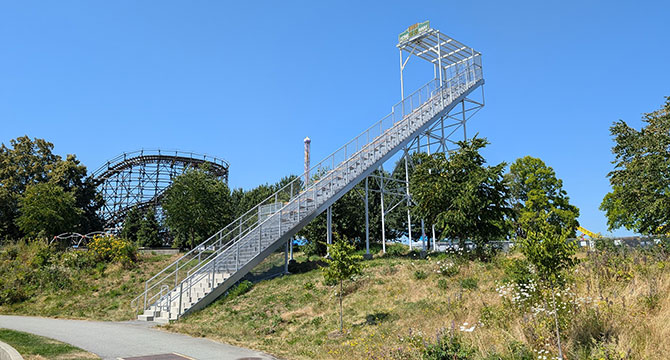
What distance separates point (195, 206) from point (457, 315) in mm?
23458

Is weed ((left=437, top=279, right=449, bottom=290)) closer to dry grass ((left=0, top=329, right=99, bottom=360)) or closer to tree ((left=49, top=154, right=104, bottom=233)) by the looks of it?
dry grass ((left=0, top=329, right=99, bottom=360))

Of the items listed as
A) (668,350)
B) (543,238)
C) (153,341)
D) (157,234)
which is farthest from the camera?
(157,234)

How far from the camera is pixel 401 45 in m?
32.3

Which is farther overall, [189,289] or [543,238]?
[189,289]

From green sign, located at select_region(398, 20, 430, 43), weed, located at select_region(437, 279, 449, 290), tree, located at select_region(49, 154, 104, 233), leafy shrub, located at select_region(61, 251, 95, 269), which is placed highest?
green sign, located at select_region(398, 20, 430, 43)

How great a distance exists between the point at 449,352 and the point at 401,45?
27.4 meters

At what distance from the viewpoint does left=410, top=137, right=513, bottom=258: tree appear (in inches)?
738

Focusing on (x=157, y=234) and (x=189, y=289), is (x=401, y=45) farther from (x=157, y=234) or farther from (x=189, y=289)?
(x=157, y=234)

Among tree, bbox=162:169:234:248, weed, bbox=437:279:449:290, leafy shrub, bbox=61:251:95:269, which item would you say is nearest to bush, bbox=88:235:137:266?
leafy shrub, bbox=61:251:95:269

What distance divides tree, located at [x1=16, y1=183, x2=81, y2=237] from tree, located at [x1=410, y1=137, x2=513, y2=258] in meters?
27.9

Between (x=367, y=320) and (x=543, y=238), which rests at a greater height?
(x=543, y=238)

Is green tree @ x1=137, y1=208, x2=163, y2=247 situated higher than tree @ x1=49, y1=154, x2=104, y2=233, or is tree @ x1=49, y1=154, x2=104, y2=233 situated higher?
tree @ x1=49, y1=154, x2=104, y2=233

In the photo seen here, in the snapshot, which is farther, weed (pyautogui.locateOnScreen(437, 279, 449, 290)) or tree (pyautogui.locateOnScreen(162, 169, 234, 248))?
tree (pyautogui.locateOnScreen(162, 169, 234, 248))

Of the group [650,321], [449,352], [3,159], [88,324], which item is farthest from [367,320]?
[3,159]
